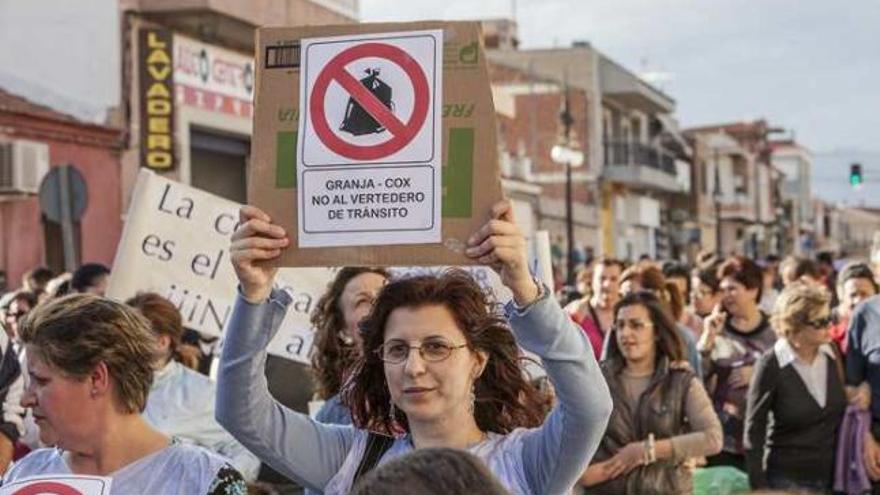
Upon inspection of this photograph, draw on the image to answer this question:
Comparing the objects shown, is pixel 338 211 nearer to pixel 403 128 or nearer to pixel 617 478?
pixel 403 128

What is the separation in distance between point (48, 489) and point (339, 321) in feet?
7.98

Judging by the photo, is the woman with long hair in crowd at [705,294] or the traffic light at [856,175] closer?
the woman with long hair in crowd at [705,294]

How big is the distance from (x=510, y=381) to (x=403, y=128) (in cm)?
69

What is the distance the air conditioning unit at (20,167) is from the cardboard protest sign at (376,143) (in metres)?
14.5

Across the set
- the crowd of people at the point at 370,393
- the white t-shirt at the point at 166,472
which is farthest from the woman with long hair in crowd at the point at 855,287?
the white t-shirt at the point at 166,472

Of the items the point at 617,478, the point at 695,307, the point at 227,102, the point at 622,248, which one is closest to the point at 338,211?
the point at 617,478

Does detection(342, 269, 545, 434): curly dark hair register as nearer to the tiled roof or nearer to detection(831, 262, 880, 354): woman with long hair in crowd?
detection(831, 262, 880, 354): woman with long hair in crowd

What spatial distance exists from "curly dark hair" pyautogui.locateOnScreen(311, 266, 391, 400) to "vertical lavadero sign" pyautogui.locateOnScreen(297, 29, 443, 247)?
5.80 ft

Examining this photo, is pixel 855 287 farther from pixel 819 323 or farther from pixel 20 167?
pixel 20 167

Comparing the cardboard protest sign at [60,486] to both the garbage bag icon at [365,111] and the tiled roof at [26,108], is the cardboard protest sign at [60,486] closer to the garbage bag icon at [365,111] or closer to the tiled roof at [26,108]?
the garbage bag icon at [365,111]

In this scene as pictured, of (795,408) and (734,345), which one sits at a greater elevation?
(734,345)

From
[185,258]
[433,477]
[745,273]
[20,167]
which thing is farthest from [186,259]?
[20,167]

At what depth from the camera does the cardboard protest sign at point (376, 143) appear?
3.62m

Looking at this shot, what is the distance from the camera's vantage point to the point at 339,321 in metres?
5.91
